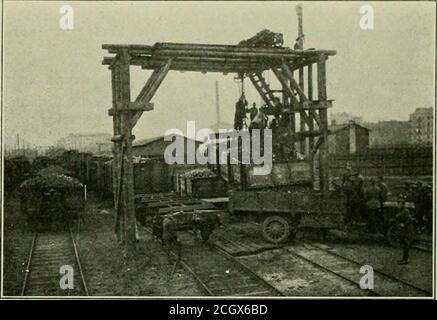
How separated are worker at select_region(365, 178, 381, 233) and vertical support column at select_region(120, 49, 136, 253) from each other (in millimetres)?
5706

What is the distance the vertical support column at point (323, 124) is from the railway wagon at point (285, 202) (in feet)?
1.20

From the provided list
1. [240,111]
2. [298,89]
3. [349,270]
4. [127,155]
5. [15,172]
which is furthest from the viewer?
[15,172]

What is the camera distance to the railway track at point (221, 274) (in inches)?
313

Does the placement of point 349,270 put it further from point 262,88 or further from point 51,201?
point 51,201

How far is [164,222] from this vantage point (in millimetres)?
10094

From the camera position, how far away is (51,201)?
14.6 metres

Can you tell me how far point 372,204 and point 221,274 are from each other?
4303mm

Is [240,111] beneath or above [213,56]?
beneath

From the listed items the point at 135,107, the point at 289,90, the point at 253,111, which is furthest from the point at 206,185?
the point at 135,107

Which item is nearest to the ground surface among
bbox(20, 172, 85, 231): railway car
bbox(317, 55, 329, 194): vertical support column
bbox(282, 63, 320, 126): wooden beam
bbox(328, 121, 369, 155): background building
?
bbox(20, 172, 85, 231): railway car

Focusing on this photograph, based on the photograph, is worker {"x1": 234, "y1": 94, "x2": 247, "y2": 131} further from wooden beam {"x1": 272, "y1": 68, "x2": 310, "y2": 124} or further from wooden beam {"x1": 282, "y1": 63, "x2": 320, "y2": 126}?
wooden beam {"x1": 282, "y1": 63, "x2": 320, "y2": 126}

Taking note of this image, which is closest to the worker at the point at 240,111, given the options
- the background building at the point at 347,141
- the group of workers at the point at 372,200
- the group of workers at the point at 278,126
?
the group of workers at the point at 278,126

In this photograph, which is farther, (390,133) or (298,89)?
(390,133)

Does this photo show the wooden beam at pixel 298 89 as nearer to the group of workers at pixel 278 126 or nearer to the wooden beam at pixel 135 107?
the group of workers at pixel 278 126
